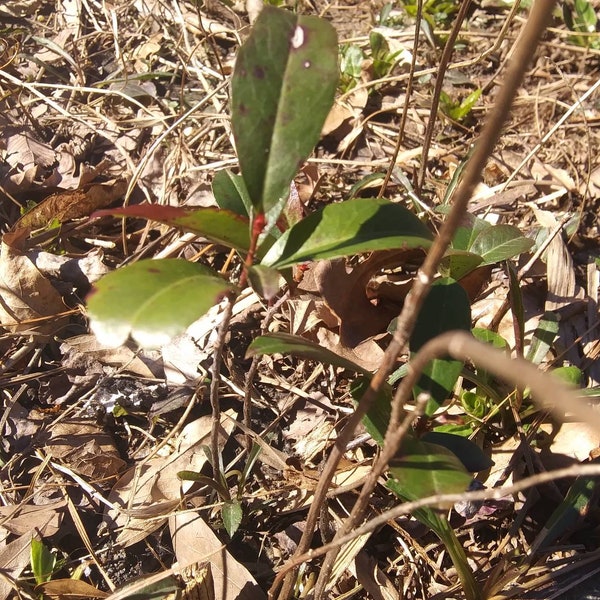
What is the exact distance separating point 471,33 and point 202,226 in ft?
6.84

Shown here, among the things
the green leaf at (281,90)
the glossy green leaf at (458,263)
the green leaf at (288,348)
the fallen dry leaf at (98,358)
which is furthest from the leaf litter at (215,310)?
the green leaf at (281,90)

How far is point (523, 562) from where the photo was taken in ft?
4.73

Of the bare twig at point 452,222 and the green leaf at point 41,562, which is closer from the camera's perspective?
the bare twig at point 452,222

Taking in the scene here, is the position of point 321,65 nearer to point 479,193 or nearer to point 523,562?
point 523,562

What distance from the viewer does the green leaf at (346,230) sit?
100cm

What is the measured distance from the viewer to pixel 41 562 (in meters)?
1.50

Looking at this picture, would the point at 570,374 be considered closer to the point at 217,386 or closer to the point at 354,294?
the point at 354,294

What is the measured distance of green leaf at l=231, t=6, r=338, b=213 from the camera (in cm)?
95

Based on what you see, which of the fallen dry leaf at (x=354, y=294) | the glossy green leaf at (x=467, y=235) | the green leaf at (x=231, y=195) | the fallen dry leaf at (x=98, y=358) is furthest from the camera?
the fallen dry leaf at (x=98, y=358)

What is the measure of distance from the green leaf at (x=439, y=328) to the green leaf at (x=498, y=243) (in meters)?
0.41

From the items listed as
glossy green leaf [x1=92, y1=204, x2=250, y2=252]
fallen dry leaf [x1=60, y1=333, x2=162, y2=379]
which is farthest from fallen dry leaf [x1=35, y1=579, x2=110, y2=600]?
glossy green leaf [x1=92, y1=204, x2=250, y2=252]

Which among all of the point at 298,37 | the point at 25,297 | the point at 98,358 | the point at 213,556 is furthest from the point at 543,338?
the point at 25,297

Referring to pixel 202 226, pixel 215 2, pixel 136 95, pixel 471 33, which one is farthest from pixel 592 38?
pixel 202 226

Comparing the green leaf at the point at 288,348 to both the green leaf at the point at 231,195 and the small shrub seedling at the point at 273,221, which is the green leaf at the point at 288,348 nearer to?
Result: the small shrub seedling at the point at 273,221
